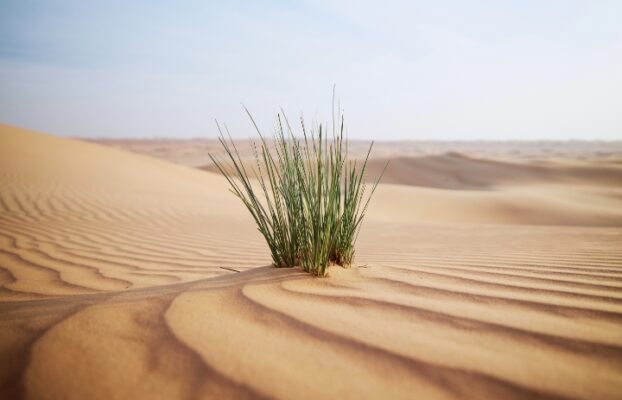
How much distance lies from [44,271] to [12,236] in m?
1.61

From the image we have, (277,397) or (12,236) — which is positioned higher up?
(277,397)

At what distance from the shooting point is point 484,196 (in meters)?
9.95

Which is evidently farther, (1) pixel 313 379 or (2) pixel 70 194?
(2) pixel 70 194

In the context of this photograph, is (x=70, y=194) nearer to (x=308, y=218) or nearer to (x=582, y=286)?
(x=308, y=218)

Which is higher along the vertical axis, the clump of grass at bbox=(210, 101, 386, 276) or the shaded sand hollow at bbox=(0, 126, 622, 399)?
the clump of grass at bbox=(210, 101, 386, 276)

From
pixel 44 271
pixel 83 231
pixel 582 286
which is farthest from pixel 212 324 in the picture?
pixel 83 231

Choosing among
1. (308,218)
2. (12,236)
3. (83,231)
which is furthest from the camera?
(83,231)

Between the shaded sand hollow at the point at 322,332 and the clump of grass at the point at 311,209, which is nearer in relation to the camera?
the shaded sand hollow at the point at 322,332

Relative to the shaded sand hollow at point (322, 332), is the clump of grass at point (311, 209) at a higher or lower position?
higher

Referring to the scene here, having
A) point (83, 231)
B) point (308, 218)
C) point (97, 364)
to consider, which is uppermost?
point (308, 218)

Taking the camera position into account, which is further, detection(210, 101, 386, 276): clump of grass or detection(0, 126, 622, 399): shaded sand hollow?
→ detection(210, 101, 386, 276): clump of grass

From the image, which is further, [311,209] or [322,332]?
[311,209]

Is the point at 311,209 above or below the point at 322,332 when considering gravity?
above

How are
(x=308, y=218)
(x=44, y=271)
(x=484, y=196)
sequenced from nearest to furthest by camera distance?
(x=308, y=218), (x=44, y=271), (x=484, y=196)
